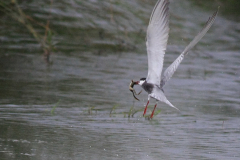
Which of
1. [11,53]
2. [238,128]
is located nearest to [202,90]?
[238,128]

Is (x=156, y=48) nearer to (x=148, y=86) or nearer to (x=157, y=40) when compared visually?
(x=157, y=40)

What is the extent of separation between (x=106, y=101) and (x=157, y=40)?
2.00m

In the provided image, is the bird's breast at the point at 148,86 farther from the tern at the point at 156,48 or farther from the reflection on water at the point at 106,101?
the reflection on water at the point at 106,101

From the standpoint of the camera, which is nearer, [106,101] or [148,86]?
[148,86]

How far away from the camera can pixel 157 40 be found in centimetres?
808

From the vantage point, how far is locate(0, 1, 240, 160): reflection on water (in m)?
6.95

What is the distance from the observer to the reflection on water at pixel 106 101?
6.95 m

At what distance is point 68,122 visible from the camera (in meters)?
8.12

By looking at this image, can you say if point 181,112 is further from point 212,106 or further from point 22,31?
point 22,31

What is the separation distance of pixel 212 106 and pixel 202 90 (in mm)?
1395

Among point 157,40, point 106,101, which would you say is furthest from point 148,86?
point 106,101

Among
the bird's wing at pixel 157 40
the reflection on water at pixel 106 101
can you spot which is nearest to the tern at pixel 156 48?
the bird's wing at pixel 157 40

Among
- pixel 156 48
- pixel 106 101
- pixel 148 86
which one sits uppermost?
pixel 156 48

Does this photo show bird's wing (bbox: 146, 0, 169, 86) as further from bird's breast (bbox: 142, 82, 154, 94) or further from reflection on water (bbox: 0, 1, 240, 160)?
reflection on water (bbox: 0, 1, 240, 160)
